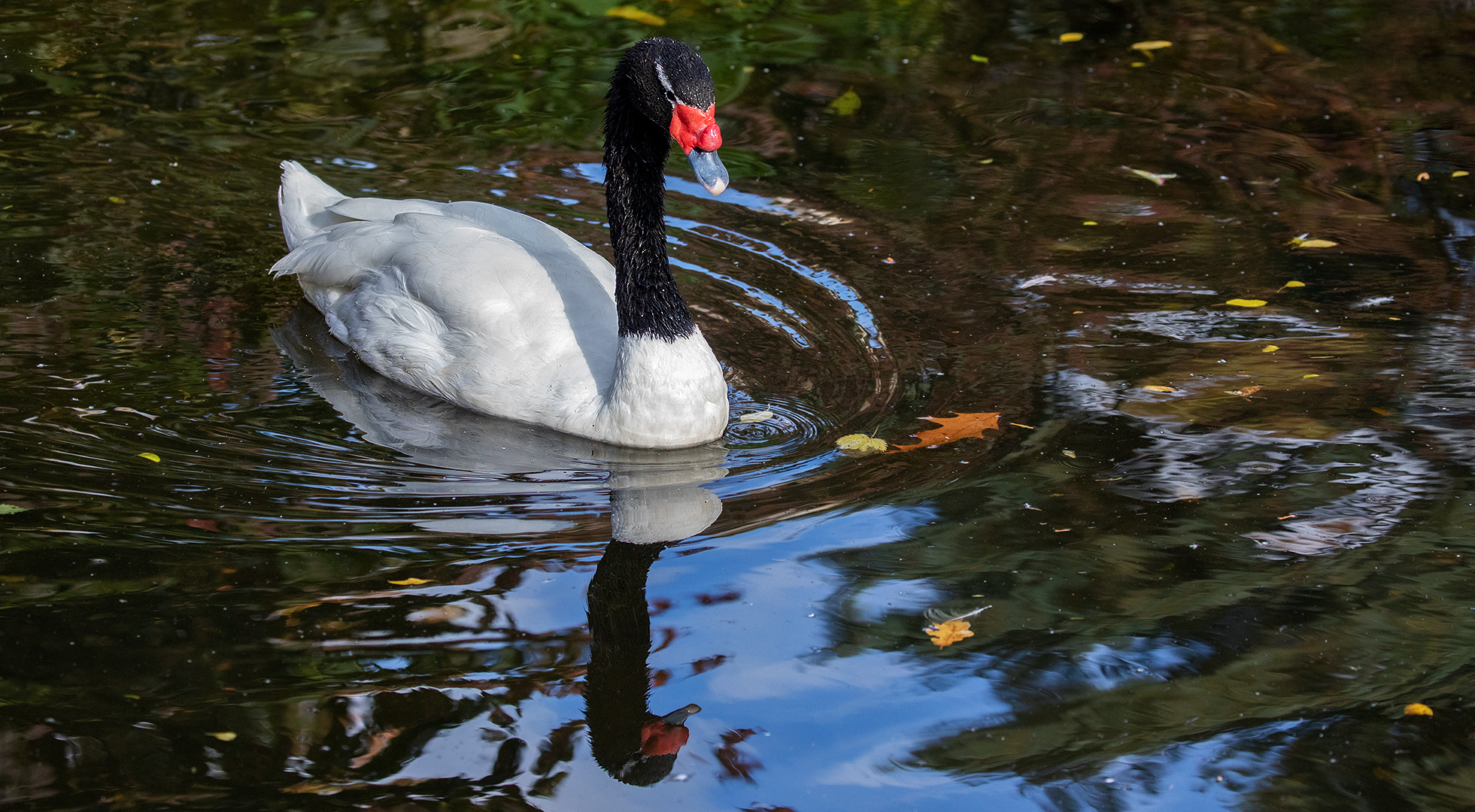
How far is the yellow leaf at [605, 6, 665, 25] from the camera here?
10.6 meters

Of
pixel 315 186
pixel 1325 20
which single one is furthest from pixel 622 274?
pixel 1325 20

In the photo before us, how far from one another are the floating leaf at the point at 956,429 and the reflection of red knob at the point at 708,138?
1421 millimetres

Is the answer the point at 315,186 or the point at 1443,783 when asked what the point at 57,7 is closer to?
the point at 315,186

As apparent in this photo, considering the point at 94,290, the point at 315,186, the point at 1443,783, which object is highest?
the point at 315,186

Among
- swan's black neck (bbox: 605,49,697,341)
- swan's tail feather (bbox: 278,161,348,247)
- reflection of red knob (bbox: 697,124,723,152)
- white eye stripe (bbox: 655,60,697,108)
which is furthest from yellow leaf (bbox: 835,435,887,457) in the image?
swan's tail feather (bbox: 278,161,348,247)

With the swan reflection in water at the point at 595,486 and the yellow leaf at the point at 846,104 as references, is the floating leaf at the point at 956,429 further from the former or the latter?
the yellow leaf at the point at 846,104

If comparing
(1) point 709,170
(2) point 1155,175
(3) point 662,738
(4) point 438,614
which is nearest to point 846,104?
(2) point 1155,175

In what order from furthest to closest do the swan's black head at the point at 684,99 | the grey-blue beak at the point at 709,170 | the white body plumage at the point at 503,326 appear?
the white body plumage at the point at 503,326, the swan's black head at the point at 684,99, the grey-blue beak at the point at 709,170

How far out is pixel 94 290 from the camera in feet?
21.4

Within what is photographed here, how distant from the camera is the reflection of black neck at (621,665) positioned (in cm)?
362

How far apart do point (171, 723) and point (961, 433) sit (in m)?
3.13

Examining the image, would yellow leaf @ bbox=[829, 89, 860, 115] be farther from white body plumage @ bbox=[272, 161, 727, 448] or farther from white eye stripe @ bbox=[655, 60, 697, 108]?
white eye stripe @ bbox=[655, 60, 697, 108]

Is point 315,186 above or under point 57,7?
under

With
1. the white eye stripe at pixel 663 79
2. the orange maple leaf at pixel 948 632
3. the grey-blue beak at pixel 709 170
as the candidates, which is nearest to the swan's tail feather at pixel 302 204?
the white eye stripe at pixel 663 79
